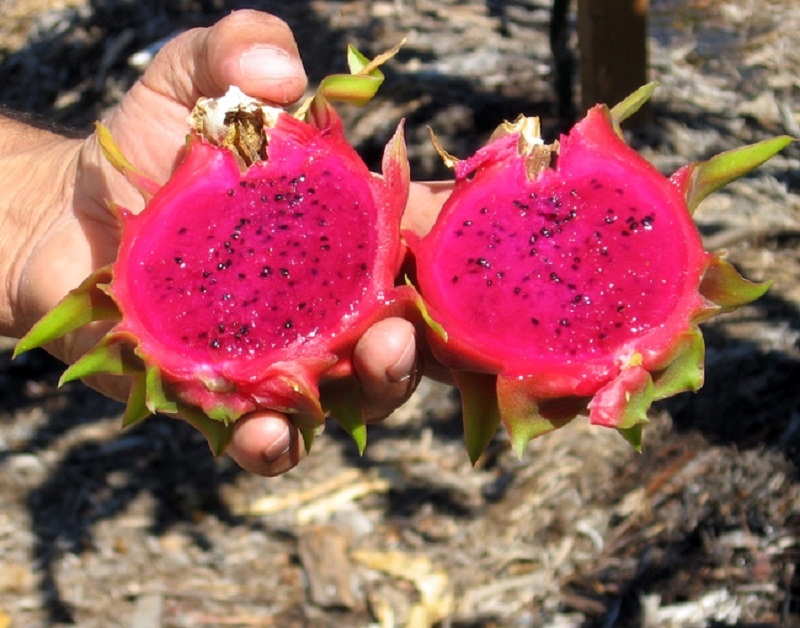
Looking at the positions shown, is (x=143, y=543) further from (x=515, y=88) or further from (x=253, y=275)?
(x=515, y=88)

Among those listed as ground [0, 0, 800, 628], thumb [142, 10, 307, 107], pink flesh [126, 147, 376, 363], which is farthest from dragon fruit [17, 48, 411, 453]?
ground [0, 0, 800, 628]

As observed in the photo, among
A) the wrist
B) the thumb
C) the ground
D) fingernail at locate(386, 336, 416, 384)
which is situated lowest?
the ground

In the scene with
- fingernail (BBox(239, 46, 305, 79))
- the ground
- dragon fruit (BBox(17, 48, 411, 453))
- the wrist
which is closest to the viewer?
dragon fruit (BBox(17, 48, 411, 453))

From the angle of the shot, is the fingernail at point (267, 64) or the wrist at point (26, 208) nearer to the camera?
the fingernail at point (267, 64)

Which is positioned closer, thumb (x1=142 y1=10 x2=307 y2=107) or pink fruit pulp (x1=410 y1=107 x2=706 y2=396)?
pink fruit pulp (x1=410 y1=107 x2=706 y2=396)

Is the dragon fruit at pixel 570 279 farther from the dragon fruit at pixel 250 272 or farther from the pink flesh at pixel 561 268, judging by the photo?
the dragon fruit at pixel 250 272

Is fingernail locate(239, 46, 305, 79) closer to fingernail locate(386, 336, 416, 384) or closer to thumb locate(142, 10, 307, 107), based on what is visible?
thumb locate(142, 10, 307, 107)

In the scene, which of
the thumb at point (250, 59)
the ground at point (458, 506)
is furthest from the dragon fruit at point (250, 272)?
the ground at point (458, 506)

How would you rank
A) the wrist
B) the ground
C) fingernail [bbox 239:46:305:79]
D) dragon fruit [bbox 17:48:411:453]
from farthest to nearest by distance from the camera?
the ground, the wrist, fingernail [bbox 239:46:305:79], dragon fruit [bbox 17:48:411:453]
